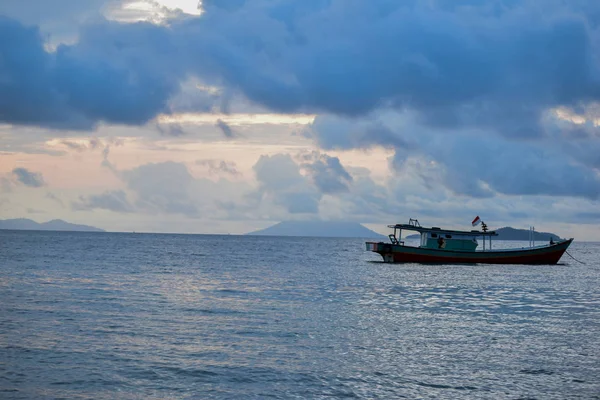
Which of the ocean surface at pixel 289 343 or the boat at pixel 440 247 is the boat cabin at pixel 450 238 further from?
the ocean surface at pixel 289 343

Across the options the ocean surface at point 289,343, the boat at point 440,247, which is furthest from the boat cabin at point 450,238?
the ocean surface at point 289,343

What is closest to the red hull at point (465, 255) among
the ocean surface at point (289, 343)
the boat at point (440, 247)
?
the boat at point (440, 247)

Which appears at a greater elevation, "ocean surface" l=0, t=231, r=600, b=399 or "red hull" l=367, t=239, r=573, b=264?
"red hull" l=367, t=239, r=573, b=264

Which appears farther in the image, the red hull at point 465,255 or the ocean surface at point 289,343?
the red hull at point 465,255

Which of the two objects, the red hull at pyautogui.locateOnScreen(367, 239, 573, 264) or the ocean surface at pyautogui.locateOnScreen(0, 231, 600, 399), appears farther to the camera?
the red hull at pyautogui.locateOnScreen(367, 239, 573, 264)

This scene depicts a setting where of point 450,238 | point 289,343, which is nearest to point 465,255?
point 450,238

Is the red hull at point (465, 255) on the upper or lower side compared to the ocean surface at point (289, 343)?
upper

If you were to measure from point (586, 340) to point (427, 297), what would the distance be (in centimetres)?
1935

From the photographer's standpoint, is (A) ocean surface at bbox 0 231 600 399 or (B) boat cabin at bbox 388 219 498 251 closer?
(A) ocean surface at bbox 0 231 600 399

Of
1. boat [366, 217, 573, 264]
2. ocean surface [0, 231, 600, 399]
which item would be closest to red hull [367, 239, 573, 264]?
boat [366, 217, 573, 264]

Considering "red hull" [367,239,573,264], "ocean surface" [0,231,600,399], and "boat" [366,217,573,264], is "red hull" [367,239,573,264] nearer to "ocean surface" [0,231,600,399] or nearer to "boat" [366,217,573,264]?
"boat" [366,217,573,264]

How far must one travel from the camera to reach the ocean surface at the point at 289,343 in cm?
1994

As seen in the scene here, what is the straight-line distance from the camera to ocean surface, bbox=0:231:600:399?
785 inches

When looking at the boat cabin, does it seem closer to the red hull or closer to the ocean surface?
the red hull
